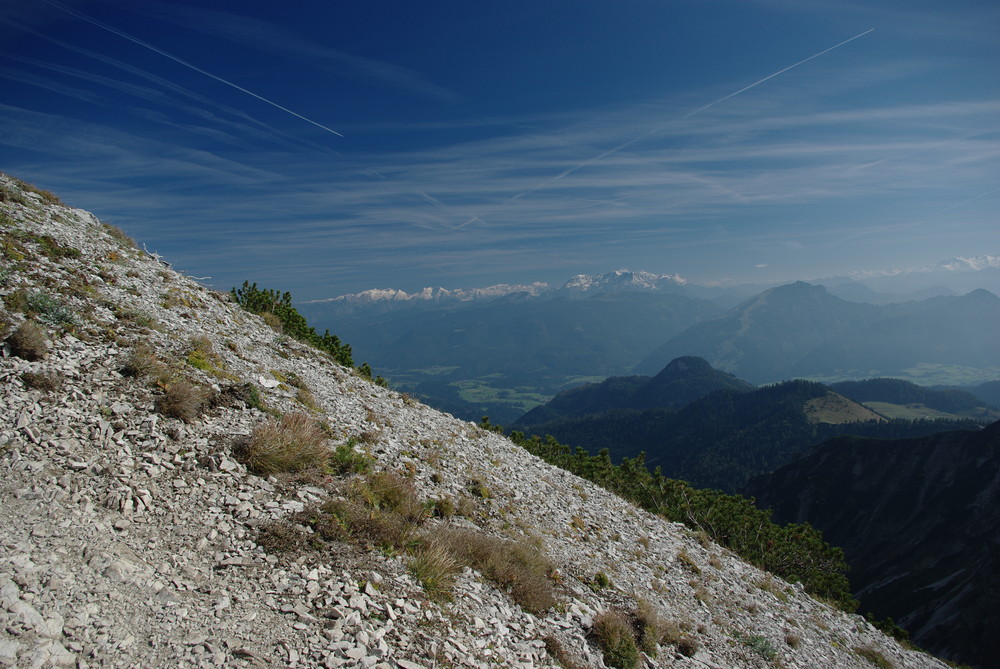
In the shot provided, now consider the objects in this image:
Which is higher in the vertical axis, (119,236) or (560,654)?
(119,236)

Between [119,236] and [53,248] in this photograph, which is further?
[119,236]

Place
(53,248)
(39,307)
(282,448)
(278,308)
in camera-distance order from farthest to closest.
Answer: (278,308), (53,248), (39,307), (282,448)

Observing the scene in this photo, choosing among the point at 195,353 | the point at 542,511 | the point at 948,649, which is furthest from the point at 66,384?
the point at 948,649

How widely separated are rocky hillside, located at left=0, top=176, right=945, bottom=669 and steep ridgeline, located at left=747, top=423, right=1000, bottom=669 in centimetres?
11291

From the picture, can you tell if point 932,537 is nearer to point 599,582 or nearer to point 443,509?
point 599,582

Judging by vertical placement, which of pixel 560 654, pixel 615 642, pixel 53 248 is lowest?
pixel 615 642

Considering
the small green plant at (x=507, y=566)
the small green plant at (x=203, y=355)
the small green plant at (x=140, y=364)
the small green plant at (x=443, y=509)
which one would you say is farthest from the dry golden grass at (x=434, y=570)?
the small green plant at (x=203, y=355)

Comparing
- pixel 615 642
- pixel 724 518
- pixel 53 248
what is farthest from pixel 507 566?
pixel 724 518

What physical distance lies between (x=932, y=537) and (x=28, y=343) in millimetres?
212788

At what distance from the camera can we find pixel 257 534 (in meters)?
8.81

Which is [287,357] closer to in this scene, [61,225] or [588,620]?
[61,225]

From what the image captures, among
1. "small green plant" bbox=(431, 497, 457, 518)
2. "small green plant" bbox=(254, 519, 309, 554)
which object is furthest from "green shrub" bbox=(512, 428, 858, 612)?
"small green plant" bbox=(254, 519, 309, 554)

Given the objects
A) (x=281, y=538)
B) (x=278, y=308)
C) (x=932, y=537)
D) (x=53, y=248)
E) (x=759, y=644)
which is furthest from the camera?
(x=932, y=537)

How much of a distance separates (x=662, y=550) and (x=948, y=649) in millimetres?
117324
